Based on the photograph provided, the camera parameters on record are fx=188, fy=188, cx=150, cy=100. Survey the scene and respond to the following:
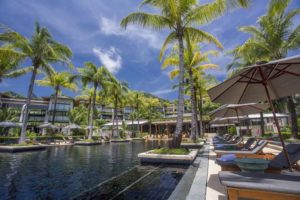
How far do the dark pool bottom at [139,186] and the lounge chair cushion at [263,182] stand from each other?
195 cm

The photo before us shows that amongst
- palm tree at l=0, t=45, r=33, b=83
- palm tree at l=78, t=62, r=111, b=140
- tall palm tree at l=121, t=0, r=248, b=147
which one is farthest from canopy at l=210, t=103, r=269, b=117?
palm tree at l=78, t=62, r=111, b=140

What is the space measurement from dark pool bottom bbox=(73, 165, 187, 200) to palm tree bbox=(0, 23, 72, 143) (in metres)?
15.3

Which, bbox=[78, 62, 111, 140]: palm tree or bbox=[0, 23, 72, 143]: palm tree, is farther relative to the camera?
bbox=[78, 62, 111, 140]: palm tree

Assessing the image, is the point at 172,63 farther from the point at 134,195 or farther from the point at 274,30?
the point at 134,195

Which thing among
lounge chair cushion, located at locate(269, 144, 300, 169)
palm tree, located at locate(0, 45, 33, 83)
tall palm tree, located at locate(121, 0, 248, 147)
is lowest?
lounge chair cushion, located at locate(269, 144, 300, 169)

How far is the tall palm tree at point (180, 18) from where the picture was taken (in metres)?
9.84

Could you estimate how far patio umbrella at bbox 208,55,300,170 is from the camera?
392 cm

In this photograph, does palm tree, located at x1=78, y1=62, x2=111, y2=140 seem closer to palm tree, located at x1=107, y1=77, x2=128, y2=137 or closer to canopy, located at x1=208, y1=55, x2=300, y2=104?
palm tree, located at x1=107, y1=77, x2=128, y2=137

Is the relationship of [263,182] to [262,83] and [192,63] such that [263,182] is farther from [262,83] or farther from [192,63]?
[192,63]

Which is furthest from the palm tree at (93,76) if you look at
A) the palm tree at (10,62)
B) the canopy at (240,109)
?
the canopy at (240,109)

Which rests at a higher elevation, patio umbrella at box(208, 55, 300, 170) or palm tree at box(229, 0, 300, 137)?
palm tree at box(229, 0, 300, 137)

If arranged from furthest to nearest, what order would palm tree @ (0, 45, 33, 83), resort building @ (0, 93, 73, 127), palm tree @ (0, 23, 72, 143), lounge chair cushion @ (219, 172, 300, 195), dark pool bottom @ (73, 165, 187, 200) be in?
resort building @ (0, 93, 73, 127) → palm tree @ (0, 23, 72, 143) → palm tree @ (0, 45, 33, 83) → dark pool bottom @ (73, 165, 187, 200) → lounge chair cushion @ (219, 172, 300, 195)

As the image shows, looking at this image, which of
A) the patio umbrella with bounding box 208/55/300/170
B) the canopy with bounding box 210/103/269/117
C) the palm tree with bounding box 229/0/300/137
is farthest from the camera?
the palm tree with bounding box 229/0/300/137

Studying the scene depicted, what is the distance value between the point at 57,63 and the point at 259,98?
19.0 m
